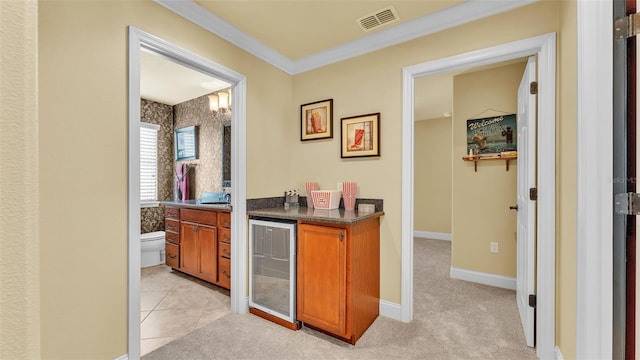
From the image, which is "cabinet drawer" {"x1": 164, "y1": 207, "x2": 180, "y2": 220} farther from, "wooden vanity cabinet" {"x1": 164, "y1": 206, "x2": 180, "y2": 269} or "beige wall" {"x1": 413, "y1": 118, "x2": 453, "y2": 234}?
"beige wall" {"x1": 413, "y1": 118, "x2": 453, "y2": 234}

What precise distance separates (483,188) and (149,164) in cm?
494

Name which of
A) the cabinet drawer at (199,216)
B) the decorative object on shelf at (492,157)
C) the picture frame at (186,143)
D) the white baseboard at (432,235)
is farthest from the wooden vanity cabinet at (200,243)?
the white baseboard at (432,235)

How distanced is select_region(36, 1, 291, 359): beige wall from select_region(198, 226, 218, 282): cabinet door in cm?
131

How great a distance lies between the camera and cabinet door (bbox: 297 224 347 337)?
6.56 feet

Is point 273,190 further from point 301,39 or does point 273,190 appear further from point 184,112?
point 184,112

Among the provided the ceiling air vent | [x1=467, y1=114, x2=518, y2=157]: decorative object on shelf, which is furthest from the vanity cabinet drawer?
[x1=467, y1=114, x2=518, y2=157]: decorative object on shelf

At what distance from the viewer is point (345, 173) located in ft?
8.94

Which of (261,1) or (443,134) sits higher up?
(261,1)

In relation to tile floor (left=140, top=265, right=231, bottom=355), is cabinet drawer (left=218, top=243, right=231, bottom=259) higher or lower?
higher

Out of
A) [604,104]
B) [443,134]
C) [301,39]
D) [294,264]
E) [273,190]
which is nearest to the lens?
[604,104]

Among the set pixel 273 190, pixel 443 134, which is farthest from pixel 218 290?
pixel 443 134

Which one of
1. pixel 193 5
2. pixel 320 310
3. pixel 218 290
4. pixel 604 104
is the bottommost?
pixel 218 290

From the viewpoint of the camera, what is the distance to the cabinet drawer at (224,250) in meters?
2.90

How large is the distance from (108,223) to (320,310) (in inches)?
61.7
